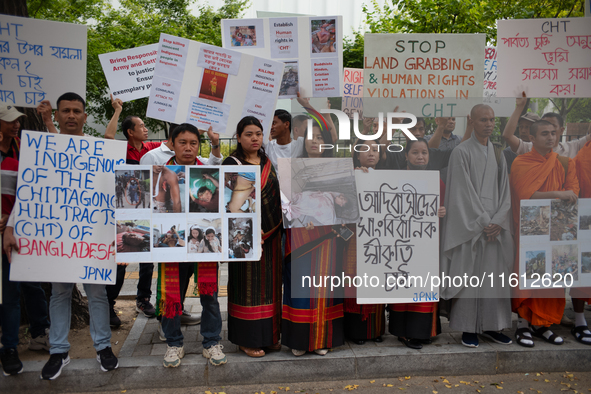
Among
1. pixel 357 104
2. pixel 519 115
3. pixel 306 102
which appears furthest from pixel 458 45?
pixel 357 104

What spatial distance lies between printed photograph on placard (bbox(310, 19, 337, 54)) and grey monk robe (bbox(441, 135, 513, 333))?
143cm

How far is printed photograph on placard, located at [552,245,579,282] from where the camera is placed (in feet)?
11.9

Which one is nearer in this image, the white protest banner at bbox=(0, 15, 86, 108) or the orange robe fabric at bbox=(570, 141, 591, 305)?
the white protest banner at bbox=(0, 15, 86, 108)

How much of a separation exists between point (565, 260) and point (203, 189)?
2915 mm

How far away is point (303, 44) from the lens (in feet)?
13.0

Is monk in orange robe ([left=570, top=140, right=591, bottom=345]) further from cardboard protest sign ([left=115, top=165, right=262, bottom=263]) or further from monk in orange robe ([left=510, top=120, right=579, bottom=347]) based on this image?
cardboard protest sign ([left=115, top=165, right=262, bottom=263])

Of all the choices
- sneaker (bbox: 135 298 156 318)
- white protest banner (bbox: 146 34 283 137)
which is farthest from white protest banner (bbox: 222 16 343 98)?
sneaker (bbox: 135 298 156 318)

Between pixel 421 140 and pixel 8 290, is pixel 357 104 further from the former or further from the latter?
pixel 8 290

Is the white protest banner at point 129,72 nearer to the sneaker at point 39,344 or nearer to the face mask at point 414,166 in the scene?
the sneaker at point 39,344

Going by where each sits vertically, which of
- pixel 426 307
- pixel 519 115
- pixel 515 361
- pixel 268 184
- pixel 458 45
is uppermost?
pixel 458 45

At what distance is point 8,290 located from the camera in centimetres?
320

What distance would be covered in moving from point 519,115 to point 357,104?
6.16 ft

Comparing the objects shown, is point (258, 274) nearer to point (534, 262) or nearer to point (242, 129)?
point (242, 129)

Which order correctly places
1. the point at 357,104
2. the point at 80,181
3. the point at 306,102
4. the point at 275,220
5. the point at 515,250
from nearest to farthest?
the point at 80,181 → the point at 275,220 → the point at 515,250 → the point at 306,102 → the point at 357,104
